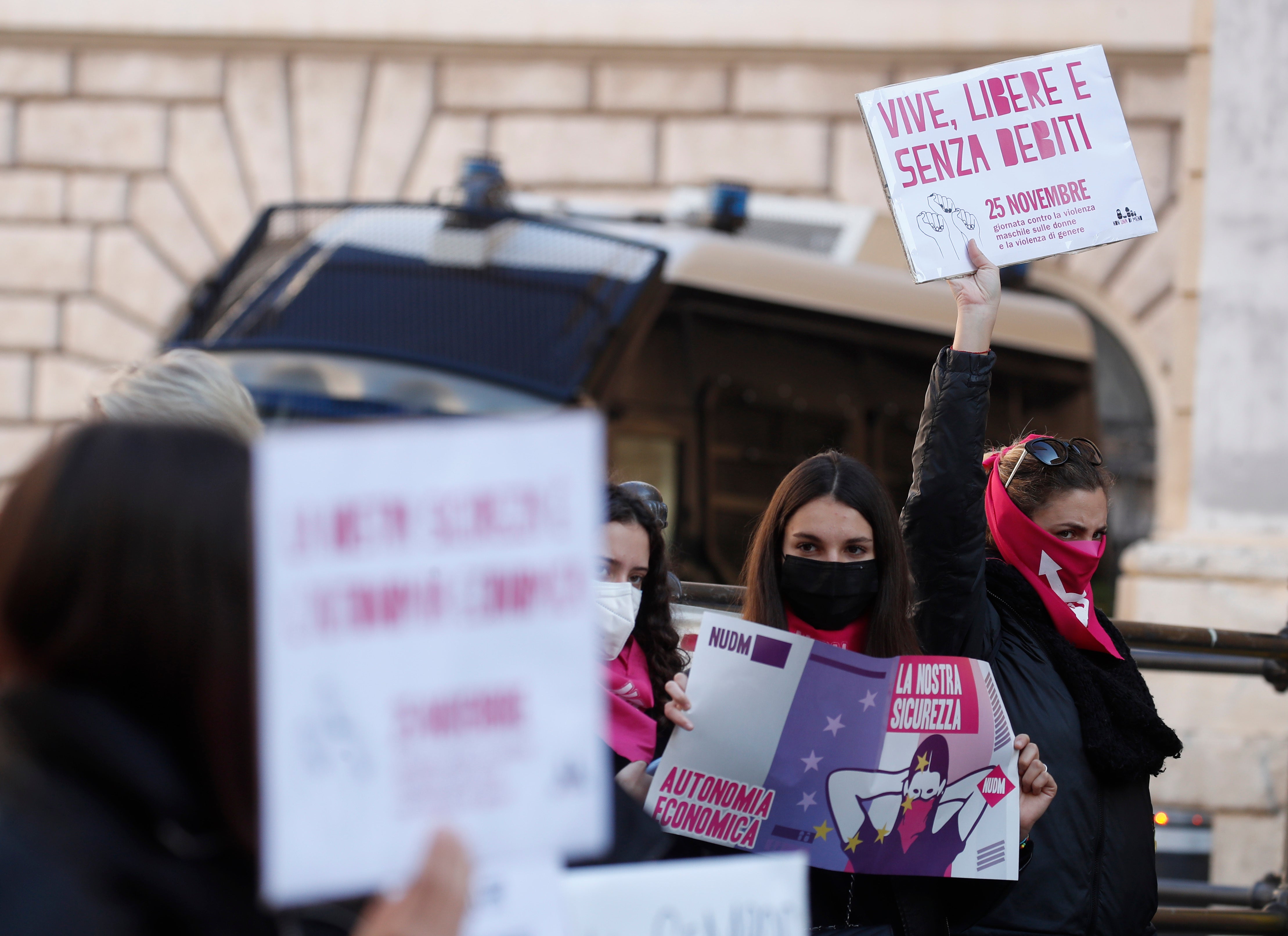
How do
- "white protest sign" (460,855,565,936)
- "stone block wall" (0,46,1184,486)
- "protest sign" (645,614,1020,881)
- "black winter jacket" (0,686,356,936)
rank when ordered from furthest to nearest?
"stone block wall" (0,46,1184,486) → "protest sign" (645,614,1020,881) → "white protest sign" (460,855,565,936) → "black winter jacket" (0,686,356,936)

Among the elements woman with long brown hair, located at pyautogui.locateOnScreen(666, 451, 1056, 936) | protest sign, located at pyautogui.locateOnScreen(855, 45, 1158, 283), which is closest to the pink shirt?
woman with long brown hair, located at pyautogui.locateOnScreen(666, 451, 1056, 936)

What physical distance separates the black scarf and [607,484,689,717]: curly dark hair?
2.01 ft

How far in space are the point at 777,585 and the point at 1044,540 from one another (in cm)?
54

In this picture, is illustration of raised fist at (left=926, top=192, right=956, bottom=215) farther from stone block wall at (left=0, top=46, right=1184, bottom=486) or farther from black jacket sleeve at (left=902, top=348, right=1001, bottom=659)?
stone block wall at (left=0, top=46, right=1184, bottom=486)

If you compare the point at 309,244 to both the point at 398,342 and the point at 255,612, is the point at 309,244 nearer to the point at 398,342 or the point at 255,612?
the point at 398,342

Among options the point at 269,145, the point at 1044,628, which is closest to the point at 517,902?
the point at 1044,628

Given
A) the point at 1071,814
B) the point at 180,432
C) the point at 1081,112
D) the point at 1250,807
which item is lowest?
the point at 1250,807

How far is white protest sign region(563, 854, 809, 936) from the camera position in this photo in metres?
1.48

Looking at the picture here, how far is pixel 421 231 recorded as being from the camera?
654cm

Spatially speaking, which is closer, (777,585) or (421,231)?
(777,585)

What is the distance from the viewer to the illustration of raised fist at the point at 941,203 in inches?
104

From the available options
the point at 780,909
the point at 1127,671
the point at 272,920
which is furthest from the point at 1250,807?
the point at 272,920

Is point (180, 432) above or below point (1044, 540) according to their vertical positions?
above

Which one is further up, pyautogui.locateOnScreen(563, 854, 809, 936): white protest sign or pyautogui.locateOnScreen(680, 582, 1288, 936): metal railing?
pyautogui.locateOnScreen(563, 854, 809, 936): white protest sign
